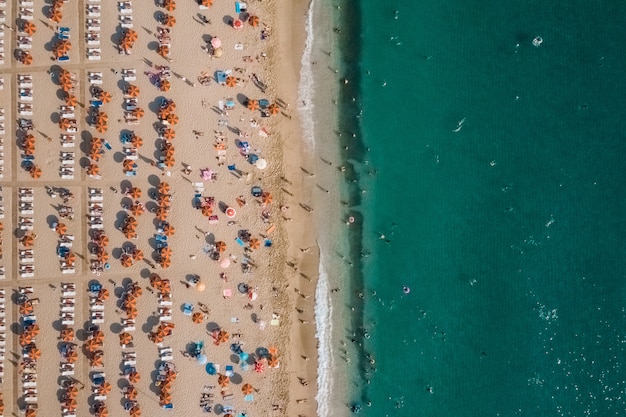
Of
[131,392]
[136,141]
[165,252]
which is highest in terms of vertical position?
[136,141]

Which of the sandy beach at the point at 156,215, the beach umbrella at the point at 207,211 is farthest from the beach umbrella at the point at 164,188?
the beach umbrella at the point at 207,211

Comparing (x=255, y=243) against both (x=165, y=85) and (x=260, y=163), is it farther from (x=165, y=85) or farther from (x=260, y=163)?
(x=165, y=85)

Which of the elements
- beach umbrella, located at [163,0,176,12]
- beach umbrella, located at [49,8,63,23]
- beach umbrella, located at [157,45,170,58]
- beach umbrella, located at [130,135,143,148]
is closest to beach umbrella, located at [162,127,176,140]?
beach umbrella, located at [130,135,143,148]

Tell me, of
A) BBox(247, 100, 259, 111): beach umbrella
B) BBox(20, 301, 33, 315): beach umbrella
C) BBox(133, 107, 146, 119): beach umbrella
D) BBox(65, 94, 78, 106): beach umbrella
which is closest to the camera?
BBox(20, 301, 33, 315): beach umbrella

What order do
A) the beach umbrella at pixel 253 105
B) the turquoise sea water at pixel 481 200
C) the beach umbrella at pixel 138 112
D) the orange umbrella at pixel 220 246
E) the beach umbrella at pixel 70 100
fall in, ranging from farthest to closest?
the turquoise sea water at pixel 481 200 < the beach umbrella at pixel 253 105 < the orange umbrella at pixel 220 246 < the beach umbrella at pixel 138 112 < the beach umbrella at pixel 70 100

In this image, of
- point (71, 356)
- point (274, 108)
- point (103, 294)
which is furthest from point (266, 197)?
point (71, 356)

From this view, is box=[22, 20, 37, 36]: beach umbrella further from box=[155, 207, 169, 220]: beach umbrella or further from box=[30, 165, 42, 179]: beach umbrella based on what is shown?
box=[155, 207, 169, 220]: beach umbrella

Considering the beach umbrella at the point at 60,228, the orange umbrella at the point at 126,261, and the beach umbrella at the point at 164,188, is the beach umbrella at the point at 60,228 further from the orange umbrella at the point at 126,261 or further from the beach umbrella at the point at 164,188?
the beach umbrella at the point at 164,188
